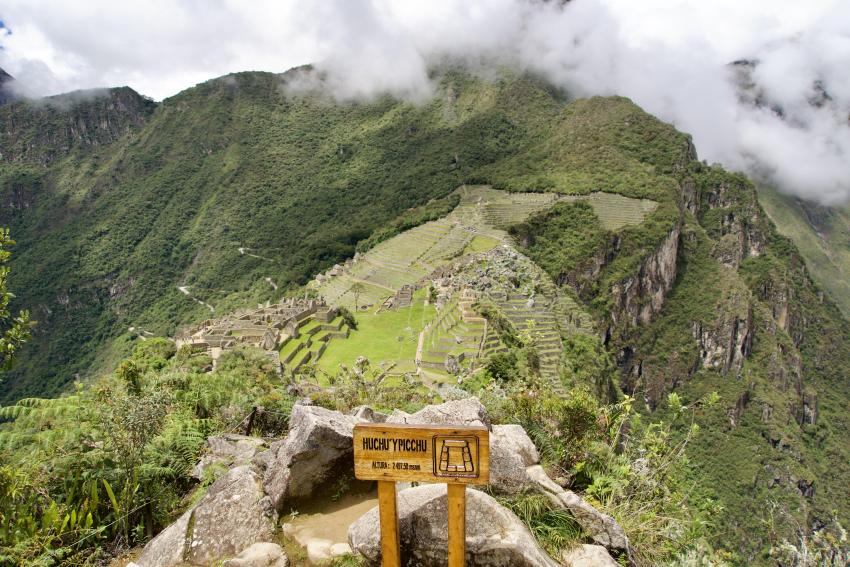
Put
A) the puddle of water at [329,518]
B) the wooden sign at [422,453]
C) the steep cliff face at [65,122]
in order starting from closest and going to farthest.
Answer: the wooden sign at [422,453] → the puddle of water at [329,518] → the steep cliff face at [65,122]

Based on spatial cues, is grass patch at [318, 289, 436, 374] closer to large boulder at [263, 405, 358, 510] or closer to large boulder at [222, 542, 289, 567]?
large boulder at [263, 405, 358, 510]

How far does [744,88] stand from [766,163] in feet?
102

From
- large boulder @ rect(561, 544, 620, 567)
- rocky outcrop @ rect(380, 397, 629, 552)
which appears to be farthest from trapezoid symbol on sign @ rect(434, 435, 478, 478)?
large boulder @ rect(561, 544, 620, 567)

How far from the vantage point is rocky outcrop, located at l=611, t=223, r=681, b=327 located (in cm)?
5419

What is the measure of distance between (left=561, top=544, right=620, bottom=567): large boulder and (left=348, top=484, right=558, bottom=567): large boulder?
19 cm

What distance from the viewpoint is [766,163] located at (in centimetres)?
17025

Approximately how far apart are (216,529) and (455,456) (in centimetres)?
264

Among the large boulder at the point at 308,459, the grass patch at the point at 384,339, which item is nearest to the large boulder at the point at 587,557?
the large boulder at the point at 308,459

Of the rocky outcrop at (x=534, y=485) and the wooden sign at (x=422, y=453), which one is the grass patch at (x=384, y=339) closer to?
the rocky outcrop at (x=534, y=485)

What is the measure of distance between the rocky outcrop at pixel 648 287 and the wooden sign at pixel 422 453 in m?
53.1

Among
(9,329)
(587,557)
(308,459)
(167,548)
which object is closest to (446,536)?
(587,557)

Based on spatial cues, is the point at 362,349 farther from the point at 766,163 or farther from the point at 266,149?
Answer: the point at 766,163

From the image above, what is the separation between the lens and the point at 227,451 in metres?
6.18

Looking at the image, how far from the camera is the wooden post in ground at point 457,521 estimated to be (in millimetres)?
3289
